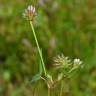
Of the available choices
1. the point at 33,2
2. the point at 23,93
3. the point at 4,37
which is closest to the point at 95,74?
the point at 23,93

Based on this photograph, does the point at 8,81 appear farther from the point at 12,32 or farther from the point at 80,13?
the point at 80,13

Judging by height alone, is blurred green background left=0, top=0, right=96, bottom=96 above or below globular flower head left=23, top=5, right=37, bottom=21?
below

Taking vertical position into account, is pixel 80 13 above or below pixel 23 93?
above

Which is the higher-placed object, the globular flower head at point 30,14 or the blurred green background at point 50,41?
the globular flower head at point 30,14

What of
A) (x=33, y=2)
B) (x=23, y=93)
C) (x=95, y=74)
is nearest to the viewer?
(x=33, y=2)

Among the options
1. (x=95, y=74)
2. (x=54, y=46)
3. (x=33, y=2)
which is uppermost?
(x=33, y=2)

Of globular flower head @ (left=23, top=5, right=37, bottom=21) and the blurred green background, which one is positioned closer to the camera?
globular flower head @ (left=23, top=5, right=37, bottom=21)

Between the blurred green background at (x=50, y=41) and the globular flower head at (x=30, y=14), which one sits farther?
the blurred green background at (x=50, y=41)

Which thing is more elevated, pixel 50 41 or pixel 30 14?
pixel 30 14
